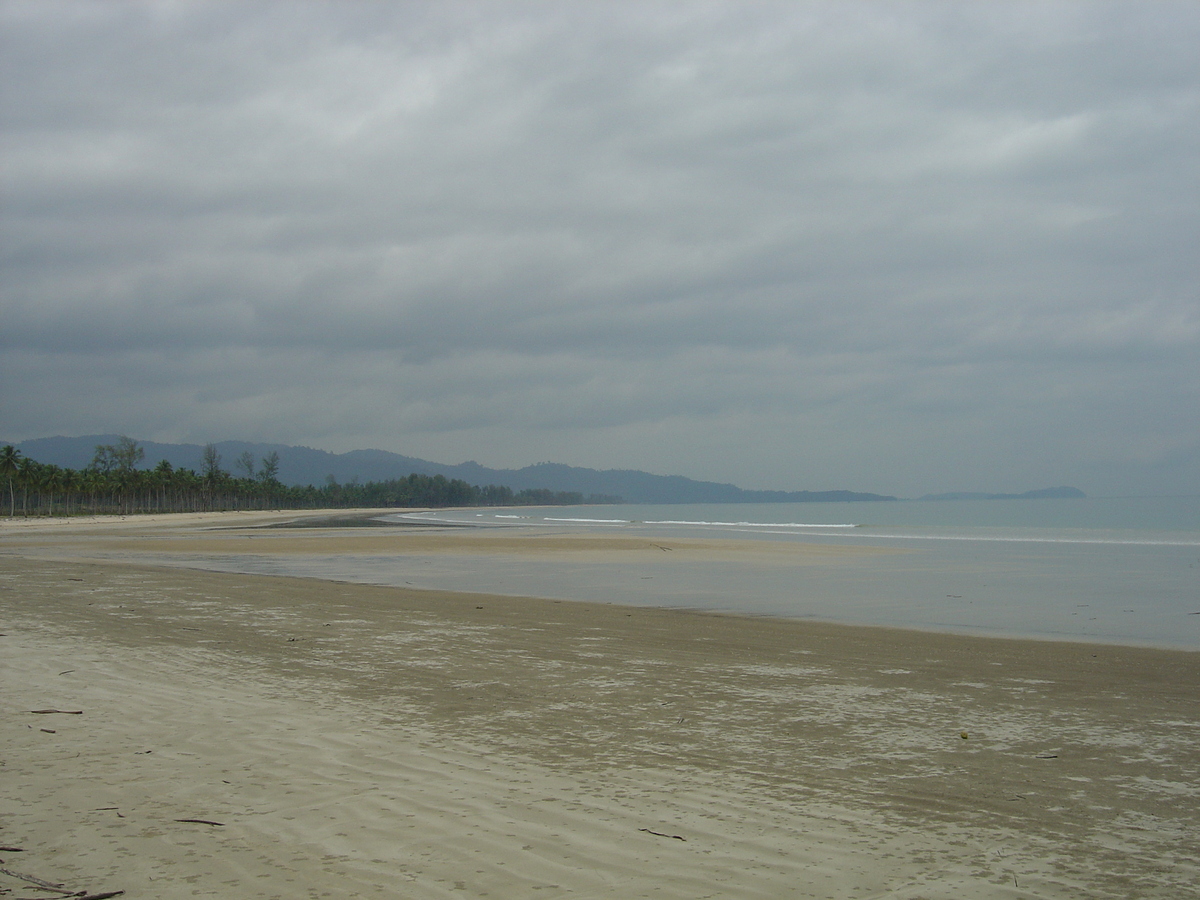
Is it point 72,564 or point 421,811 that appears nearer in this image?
point 421,811

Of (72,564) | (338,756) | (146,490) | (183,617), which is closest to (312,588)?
(183,617)

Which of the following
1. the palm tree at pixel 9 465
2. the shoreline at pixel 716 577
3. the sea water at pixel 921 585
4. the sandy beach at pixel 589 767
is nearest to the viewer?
the sandy beach at pixel 589 767

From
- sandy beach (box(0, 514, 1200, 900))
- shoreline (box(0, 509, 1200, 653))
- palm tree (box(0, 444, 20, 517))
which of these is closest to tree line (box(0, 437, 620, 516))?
palm tree (box(0, 444, 20, 517))

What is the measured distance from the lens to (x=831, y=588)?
68.2 feet

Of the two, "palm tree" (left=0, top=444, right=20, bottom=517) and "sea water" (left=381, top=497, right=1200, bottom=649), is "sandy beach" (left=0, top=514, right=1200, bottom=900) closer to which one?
"sea water" (left=381, top=497, right=1200, bottom=649)

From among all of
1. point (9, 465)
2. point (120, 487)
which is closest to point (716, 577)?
point (9, 465)

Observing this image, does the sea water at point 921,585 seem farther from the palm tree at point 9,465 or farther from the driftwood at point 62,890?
the palm tree at point 9,465

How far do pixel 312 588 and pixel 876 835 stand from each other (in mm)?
16682

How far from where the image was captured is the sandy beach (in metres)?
4.26

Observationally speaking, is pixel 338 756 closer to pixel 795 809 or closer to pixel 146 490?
pixel 795 809

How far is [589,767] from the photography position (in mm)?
5980

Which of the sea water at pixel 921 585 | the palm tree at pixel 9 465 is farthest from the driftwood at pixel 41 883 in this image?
the palm tree at pixel 9 465

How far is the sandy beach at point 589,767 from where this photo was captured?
426 cm

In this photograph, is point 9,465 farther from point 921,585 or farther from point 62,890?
point 62,890
